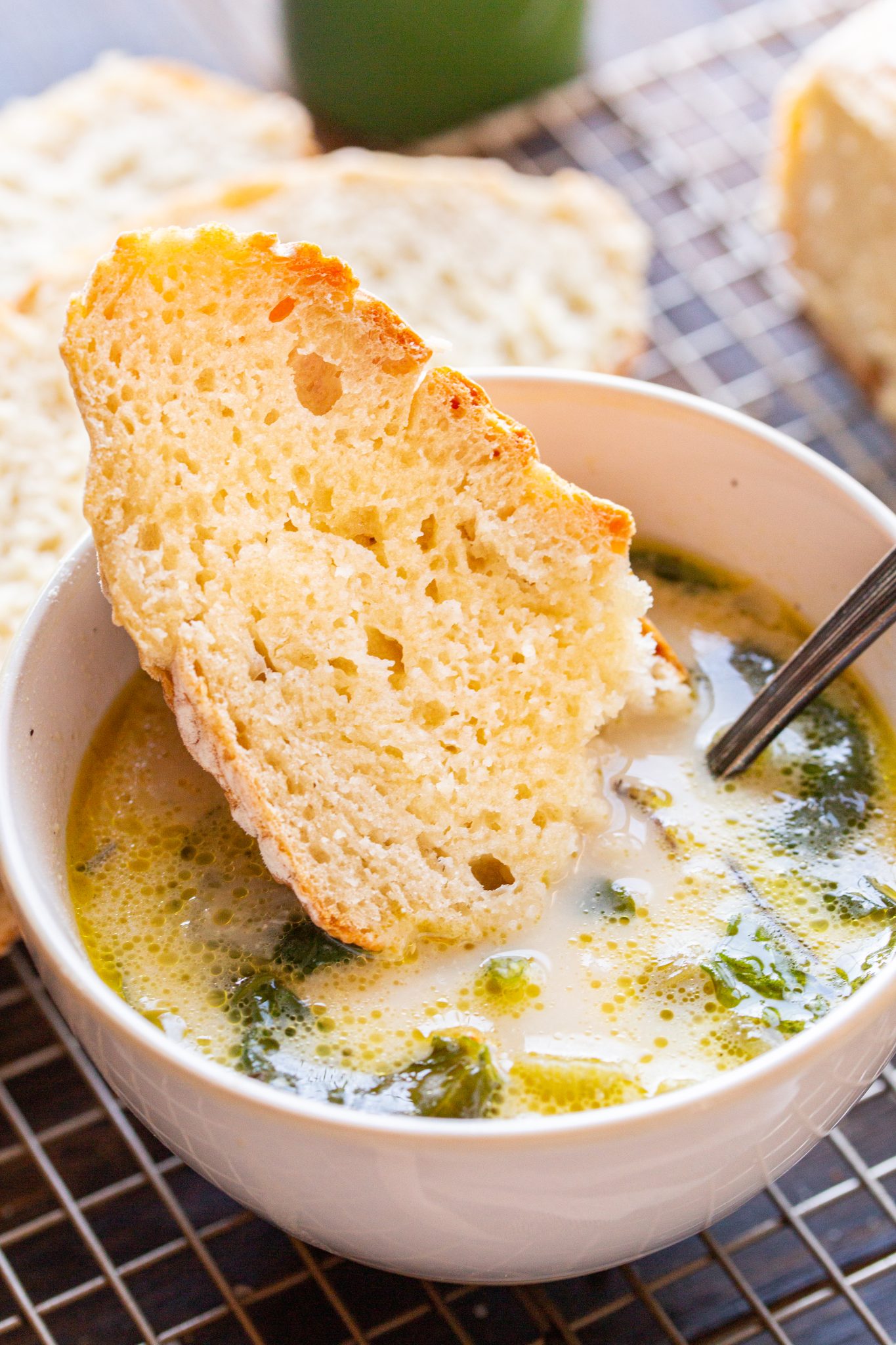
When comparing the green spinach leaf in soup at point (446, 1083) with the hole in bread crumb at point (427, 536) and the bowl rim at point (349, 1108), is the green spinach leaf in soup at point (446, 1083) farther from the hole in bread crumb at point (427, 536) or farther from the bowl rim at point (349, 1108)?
the hole in bread crumb at point (427, 536)

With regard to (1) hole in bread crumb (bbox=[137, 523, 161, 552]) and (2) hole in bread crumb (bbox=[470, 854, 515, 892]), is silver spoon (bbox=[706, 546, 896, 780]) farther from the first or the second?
(1) hole in bread crumb (bbox=[137, 523, 161, 552])

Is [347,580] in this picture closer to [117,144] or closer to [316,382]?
[316,382]

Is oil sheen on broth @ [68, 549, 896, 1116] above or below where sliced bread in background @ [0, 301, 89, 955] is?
above

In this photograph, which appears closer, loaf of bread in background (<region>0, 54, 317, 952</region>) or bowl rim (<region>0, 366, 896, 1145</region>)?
bowl rim (<region>0, 366, 896, 1145</region>)

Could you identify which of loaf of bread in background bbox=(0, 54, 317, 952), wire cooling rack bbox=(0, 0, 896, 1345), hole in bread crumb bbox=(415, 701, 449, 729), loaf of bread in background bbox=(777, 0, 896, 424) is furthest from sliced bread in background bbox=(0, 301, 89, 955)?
loaf of bread in background bbox=(777, 0, 896, 424)

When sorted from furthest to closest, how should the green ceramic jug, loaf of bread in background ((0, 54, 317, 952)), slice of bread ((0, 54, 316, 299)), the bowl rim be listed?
the green ceramic jug → slice of bread ((0, 54, 316, 299)) → loaf of bread in background ((0, 54, 317, 952)) → the bowl rim

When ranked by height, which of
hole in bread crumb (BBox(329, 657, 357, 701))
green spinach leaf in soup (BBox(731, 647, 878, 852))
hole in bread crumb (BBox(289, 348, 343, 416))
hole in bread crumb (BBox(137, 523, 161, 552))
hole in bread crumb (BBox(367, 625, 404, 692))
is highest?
hole in bread crumb (BBox(289, 348, 343, 416))

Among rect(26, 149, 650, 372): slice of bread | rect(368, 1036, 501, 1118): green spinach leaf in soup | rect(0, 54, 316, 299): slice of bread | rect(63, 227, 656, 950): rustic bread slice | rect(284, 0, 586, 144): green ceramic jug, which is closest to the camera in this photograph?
rect(368, 1036, 501, 1118): green spinach leaf in soup

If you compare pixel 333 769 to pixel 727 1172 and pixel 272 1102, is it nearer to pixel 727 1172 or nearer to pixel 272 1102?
pixel 272 1102

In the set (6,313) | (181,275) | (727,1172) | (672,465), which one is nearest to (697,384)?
(672,465)
